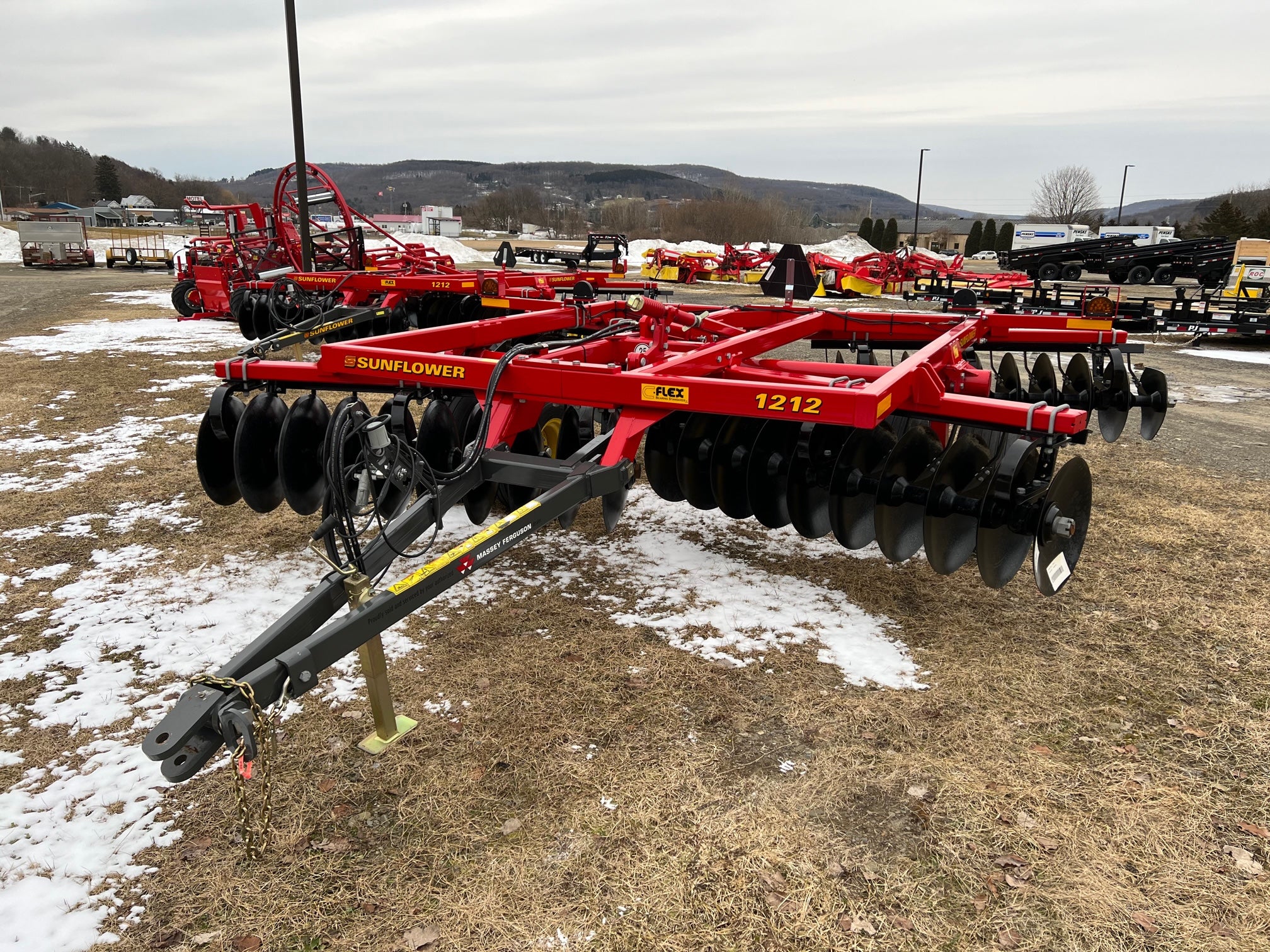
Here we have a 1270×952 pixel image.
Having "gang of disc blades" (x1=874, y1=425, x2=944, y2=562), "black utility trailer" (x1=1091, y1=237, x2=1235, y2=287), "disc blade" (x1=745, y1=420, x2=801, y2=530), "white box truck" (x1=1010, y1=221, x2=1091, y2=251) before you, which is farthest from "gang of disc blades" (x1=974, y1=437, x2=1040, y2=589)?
"white box truck" (x1=1010, y1=221, x2=1091, y2=251)

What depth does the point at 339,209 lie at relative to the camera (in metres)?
13.4

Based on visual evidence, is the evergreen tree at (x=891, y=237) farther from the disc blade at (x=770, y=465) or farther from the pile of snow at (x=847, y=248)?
the disc blade at (x=770, y=465)

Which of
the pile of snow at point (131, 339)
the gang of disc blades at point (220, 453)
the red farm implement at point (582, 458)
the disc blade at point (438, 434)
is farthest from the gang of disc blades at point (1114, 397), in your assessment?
the pile of snow at point (131, 339)

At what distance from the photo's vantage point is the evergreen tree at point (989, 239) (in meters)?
48.5

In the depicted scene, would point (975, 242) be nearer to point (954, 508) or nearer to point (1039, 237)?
point (1039, 237)

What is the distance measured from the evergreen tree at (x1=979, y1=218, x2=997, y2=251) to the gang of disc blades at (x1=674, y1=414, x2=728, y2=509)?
4955 cm

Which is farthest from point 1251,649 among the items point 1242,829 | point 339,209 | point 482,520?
point 339,209

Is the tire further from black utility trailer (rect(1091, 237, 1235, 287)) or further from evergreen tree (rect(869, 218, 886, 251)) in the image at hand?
evergreen tree (rect(869, 218, 886, 251))

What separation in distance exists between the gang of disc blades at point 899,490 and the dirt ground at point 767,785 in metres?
0.41

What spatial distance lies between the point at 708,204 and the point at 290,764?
6898cm

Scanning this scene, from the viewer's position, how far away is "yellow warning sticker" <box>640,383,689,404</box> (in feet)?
11.7

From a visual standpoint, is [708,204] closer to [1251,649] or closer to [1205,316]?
[1205,316]

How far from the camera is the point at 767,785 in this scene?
2758 mm

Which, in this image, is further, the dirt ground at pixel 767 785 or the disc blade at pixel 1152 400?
the disc blade at pixel 1152 400
